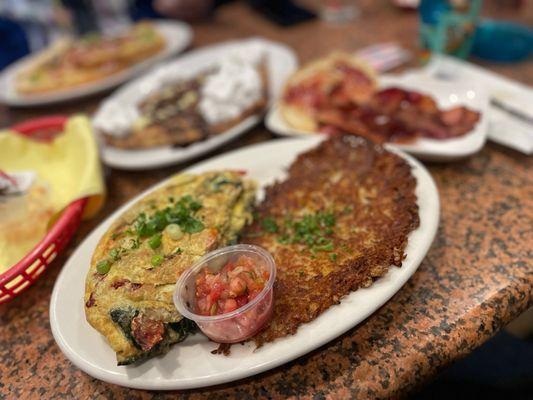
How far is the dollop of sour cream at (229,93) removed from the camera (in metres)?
2.64

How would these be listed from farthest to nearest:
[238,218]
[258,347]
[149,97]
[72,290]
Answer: [149,97], [238,218], [72,290], [258,347]

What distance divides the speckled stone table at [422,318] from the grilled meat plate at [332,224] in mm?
198

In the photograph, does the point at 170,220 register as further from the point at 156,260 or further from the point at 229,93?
the point at 229,93

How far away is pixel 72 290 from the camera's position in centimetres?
170

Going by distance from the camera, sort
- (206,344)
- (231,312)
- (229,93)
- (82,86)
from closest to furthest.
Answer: (231,312)
(206,344)
(229,93)
(82,86)

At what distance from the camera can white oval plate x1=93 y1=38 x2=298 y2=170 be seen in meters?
2.49

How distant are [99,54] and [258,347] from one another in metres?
3.03

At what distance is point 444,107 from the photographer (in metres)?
2.50

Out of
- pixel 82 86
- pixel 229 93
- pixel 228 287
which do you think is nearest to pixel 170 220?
pixel 228 287

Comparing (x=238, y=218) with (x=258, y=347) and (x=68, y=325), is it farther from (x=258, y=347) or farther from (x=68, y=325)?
(x=68, y=325)

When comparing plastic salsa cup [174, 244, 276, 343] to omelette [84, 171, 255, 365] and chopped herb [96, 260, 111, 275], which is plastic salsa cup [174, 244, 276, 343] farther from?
chopped herb [96, 260, 111, 275]

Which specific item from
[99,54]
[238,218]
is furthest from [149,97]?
[238,218]

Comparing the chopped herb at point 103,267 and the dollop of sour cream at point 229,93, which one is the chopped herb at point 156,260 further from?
the dollop of sour cream at point 229,93

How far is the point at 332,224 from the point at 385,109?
0.94 m
